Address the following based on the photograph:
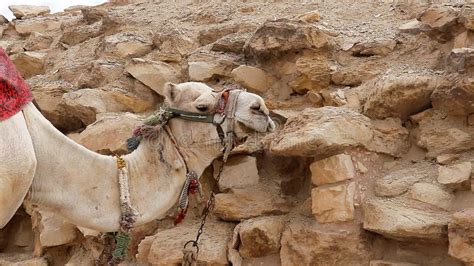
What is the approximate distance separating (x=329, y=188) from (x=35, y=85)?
13.6ft

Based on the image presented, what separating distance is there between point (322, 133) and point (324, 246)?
811mm

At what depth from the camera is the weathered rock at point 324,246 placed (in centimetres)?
422

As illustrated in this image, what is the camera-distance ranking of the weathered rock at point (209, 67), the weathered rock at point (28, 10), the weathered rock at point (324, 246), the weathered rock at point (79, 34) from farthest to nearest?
the weathered rock at point (28, 10)
the weathered rock at point (79, 34)
the weathered rock at point (209, 67)
the weathered rock at point (324, 246)

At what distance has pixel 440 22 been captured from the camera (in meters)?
5.23

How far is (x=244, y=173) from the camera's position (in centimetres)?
500

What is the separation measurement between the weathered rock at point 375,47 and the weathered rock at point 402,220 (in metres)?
1.77

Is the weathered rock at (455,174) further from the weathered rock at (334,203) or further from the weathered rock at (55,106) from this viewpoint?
the weathered rock at (55,106)

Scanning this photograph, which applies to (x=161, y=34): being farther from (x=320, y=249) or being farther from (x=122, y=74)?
(x=320, y=249)

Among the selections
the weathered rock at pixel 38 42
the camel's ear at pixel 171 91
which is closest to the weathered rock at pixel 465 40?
the camel's ear at pixel 171 91

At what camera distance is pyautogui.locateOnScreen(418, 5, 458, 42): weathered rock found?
16.9 ft

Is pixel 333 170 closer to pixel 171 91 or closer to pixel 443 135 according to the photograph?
pixel 443 135

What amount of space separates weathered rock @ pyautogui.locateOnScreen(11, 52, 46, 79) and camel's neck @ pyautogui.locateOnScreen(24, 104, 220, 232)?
4732 millimetres

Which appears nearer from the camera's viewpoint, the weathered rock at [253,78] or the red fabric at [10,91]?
the red fabric at [10,91]

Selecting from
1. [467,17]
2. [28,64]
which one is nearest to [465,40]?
[467,17]
